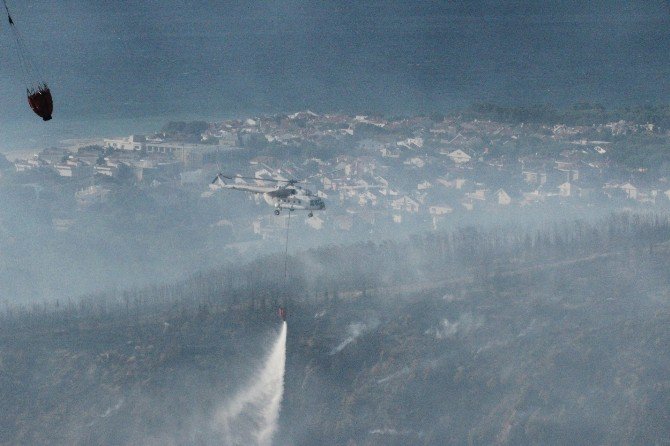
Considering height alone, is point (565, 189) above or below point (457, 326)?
above

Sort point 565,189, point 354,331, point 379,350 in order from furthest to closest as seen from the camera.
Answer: point 565,189
point 354,331
point 379,350

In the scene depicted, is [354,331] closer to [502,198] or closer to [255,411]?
[255,411]

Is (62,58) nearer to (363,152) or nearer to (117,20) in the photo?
(117,20)

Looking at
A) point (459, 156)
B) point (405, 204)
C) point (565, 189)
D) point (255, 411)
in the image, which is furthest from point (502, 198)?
point (255, 411)

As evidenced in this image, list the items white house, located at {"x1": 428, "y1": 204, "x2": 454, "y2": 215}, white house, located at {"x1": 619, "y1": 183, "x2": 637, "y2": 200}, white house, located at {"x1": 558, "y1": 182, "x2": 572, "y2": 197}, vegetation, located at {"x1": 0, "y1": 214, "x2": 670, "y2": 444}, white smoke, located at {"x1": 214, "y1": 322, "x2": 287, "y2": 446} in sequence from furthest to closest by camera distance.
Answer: white house, located at {"x1": 558, "y1": 182, "x2": 572, "y2": 197}
white house, located at {"x1": 619, "y1": 183, "x2": 637, "y2": 200}
white house, located at {"x1": 428, "y1": 204, "x2": 454, "y2": 215}
vegetation, located at {"x1": 0, "y1": 214, "x2": 670, "y2": 444}
white smoke, located at {"x1": 214, "y1": 322, "x2": 287, "y2": 446}

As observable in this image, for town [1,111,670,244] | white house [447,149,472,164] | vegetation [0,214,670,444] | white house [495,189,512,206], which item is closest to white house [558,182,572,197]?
town [1,111,670,244]

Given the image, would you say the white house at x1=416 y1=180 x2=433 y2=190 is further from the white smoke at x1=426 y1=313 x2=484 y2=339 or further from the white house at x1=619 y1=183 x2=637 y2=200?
the white smoke at x1=426 y1=313 x2=484 y2=339

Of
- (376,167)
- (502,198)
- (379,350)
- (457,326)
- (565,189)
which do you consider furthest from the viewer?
(376,167)

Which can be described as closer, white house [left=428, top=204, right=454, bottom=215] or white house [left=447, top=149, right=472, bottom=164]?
white house [left=428, top=204, right=454, bottom=215]
